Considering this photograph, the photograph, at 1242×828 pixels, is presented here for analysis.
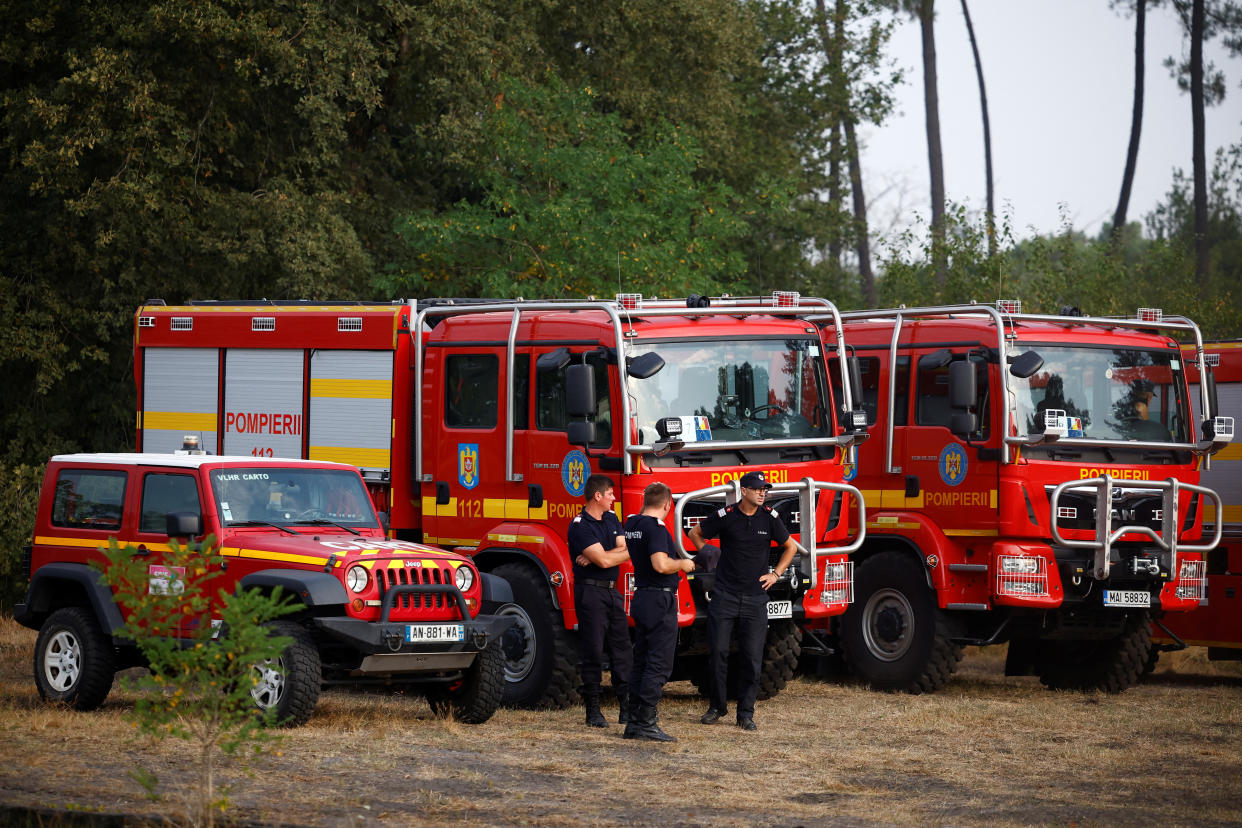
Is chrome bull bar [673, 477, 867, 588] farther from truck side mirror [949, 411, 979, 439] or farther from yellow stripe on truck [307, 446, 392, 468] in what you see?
yellow stripe on truck [307, 446, 392, 468]

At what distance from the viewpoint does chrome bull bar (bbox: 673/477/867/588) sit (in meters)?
12.4

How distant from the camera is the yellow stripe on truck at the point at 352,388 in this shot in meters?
14.2

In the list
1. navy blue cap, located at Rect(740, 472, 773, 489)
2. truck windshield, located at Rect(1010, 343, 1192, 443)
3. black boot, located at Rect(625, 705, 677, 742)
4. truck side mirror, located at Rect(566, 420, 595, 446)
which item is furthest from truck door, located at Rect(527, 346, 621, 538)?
truck windshield, located at Rect(1010, 343, 1192, 443)

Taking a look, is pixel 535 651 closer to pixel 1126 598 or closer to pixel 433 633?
pixel 433 633

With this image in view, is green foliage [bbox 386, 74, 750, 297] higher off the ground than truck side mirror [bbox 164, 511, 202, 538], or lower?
higher

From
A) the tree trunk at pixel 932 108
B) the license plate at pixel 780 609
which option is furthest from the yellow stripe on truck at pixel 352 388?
the tree trunk at pixel 932 108

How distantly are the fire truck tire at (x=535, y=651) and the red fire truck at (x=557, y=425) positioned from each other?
0.05ft

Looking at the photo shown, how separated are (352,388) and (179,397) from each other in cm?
210

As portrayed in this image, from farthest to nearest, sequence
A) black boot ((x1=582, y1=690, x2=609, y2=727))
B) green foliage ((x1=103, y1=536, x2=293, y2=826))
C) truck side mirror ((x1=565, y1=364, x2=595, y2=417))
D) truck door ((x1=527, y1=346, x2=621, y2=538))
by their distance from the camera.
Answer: truck door ((x1=527, y1=346, x2=621, y2=538)) → truck side mirror ((x1=565, y1=364, x2=595, y2=417)) → black boot ((x1=582, y1=690, x2=609, y2=727)) → green foliage ((x1=103, y1=536, x2=293, y2=826))

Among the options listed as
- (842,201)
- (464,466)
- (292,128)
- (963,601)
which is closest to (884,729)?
(963,601)

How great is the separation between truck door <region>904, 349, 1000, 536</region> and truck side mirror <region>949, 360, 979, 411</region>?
0.07 m

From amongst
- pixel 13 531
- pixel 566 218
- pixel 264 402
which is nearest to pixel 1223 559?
pixel 264 402

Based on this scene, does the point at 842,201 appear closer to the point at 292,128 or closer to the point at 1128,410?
the point at 292,128

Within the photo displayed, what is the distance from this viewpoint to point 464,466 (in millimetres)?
13688
